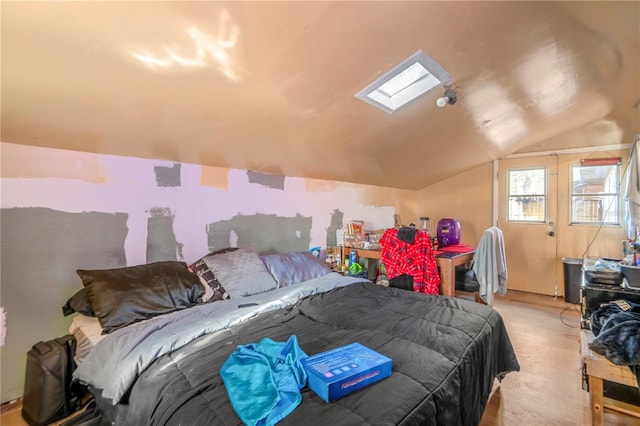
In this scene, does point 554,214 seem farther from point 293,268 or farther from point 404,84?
point 293,268

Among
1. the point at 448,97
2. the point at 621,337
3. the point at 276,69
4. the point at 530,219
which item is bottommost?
A: the point at 621,337

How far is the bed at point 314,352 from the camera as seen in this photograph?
1006 mm

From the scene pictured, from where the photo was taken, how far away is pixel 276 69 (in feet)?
5.37

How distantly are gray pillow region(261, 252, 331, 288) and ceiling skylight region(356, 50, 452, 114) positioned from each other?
1546 mm

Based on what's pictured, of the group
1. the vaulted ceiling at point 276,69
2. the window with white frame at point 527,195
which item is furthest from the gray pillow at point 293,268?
the window with white frame at point 527,195

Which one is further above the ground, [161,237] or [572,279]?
[161,237]

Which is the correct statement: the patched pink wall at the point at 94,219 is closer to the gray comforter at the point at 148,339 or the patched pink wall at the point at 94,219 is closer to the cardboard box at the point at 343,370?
the gray comforter at the point at 148,339

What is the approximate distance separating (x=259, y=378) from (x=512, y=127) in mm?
3899

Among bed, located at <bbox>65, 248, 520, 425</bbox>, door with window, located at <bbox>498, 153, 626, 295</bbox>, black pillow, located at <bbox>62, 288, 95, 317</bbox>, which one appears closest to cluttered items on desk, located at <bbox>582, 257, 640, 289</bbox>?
bed, located at <bbox>65, 248, 520, 425</bbox>

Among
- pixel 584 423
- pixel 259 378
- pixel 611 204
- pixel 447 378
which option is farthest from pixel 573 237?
pixel 259 378

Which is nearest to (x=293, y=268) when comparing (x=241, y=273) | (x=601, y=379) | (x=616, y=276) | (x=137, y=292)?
(x=241, y=273)

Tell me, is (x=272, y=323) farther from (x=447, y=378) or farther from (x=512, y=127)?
(x=512, y=127)

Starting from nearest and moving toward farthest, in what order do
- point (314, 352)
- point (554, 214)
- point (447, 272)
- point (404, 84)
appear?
point (314, 352)
point (404, 84)
point (447, 272)
point (554, 214)

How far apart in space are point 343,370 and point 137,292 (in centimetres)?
144
